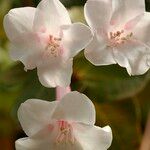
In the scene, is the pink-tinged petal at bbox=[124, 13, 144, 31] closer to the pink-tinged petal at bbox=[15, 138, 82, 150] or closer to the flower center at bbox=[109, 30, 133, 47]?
the flower center at bbox=[109, 30, 133, 47]

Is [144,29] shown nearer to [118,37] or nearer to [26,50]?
[118,37]

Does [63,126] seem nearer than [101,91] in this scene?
Yes

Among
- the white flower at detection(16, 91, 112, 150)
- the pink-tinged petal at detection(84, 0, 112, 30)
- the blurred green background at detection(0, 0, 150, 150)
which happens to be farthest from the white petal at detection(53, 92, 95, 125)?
the blurred green background at detection(0, 0, 150, 150)

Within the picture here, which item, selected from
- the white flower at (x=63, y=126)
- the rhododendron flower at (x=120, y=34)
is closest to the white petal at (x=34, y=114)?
the white flower at (x=63, y=126)

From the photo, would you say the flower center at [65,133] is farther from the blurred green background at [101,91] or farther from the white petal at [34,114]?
the blurred green background at [101,91]

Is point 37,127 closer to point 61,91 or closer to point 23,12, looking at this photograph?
point 61,91

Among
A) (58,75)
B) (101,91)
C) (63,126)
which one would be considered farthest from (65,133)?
(101,91)
